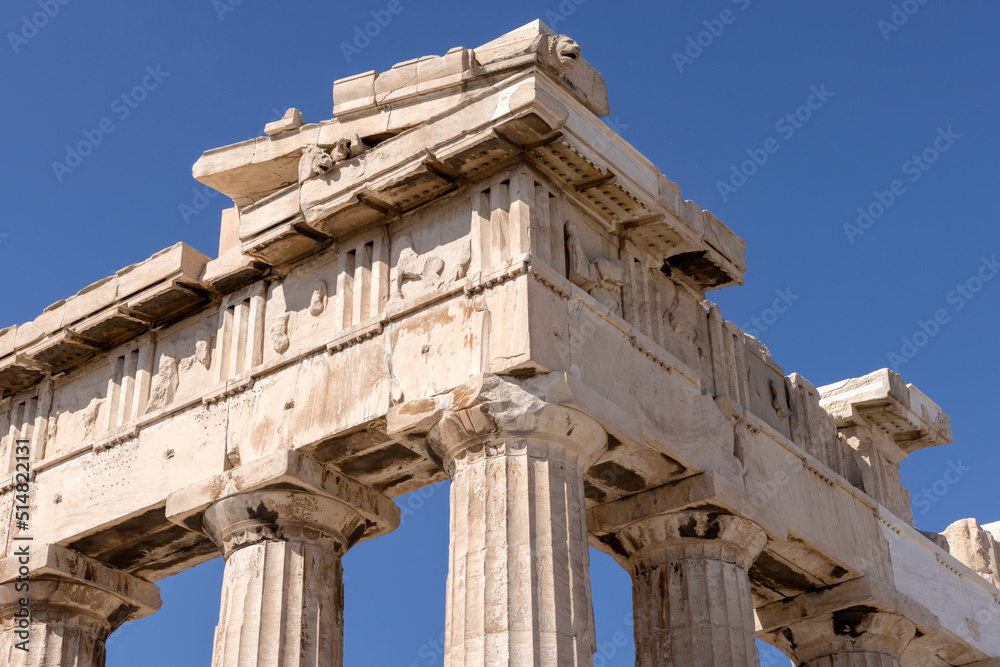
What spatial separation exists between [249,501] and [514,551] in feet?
13.7

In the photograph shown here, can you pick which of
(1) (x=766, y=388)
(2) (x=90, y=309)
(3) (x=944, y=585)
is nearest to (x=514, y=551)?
(1) (x=766, y=388)

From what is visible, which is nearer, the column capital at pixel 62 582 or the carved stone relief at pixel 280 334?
the carved stone relief at pixel 280 334

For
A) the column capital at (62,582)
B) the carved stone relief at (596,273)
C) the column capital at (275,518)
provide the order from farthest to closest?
the column capital at (62,582), the column capital at (275,518), the carved stone relief at (596,273)

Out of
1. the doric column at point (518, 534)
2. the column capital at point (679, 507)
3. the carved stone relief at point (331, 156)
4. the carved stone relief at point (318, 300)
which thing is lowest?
the doric column at point (518, 534)

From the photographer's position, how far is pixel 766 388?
71.0 feet

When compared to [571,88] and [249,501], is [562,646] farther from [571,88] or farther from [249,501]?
[571,88]

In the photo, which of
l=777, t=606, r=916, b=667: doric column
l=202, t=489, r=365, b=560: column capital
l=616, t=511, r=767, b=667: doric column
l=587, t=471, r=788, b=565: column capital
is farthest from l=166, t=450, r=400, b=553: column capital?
l=777, t=606, r=916, b=667: doric column

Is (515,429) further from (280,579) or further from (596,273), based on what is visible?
(280,579)

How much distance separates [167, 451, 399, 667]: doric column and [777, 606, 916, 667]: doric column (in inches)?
289

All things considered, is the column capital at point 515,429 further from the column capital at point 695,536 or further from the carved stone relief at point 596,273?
the column capital at point 695,536

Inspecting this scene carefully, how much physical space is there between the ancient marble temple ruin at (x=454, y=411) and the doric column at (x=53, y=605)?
0.14 ft

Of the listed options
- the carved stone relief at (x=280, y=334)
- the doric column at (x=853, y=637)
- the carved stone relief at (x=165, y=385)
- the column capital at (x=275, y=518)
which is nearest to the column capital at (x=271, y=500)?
the column capital at (x=275, y=518)

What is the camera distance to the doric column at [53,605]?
20.5m

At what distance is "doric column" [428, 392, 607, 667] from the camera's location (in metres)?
15.2
